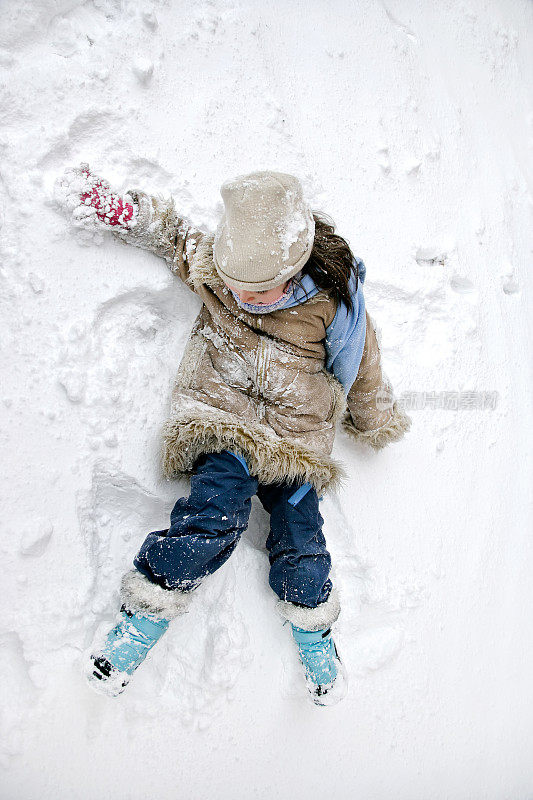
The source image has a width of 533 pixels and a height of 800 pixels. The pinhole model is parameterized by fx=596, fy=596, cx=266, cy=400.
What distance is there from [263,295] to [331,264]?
155mm

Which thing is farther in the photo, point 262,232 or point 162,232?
point 162,232

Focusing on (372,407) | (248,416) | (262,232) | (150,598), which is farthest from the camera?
(372,407)

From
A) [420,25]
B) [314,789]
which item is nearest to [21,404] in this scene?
[314,789]

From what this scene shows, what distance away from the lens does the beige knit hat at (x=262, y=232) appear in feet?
3.29

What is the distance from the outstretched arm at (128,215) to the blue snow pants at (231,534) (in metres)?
0.45

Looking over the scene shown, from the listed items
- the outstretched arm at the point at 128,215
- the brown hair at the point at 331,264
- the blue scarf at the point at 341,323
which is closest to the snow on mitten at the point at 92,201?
the outstretched arm at the point at 128,215

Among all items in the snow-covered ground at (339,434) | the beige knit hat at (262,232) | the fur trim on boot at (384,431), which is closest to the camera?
the beige knit hat at (262,232)

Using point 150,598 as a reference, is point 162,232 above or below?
above

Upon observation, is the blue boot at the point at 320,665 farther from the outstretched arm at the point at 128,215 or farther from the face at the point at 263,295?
the outstretched arm at the point at 128,215

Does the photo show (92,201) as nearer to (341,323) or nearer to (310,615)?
(341,323)

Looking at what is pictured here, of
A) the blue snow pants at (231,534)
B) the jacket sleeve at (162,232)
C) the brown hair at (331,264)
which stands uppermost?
the brown hair at (331,264)

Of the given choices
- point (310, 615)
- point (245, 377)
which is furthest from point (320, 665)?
point (245, 377)

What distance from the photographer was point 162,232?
4.17 feet

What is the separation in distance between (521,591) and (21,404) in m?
1.41
